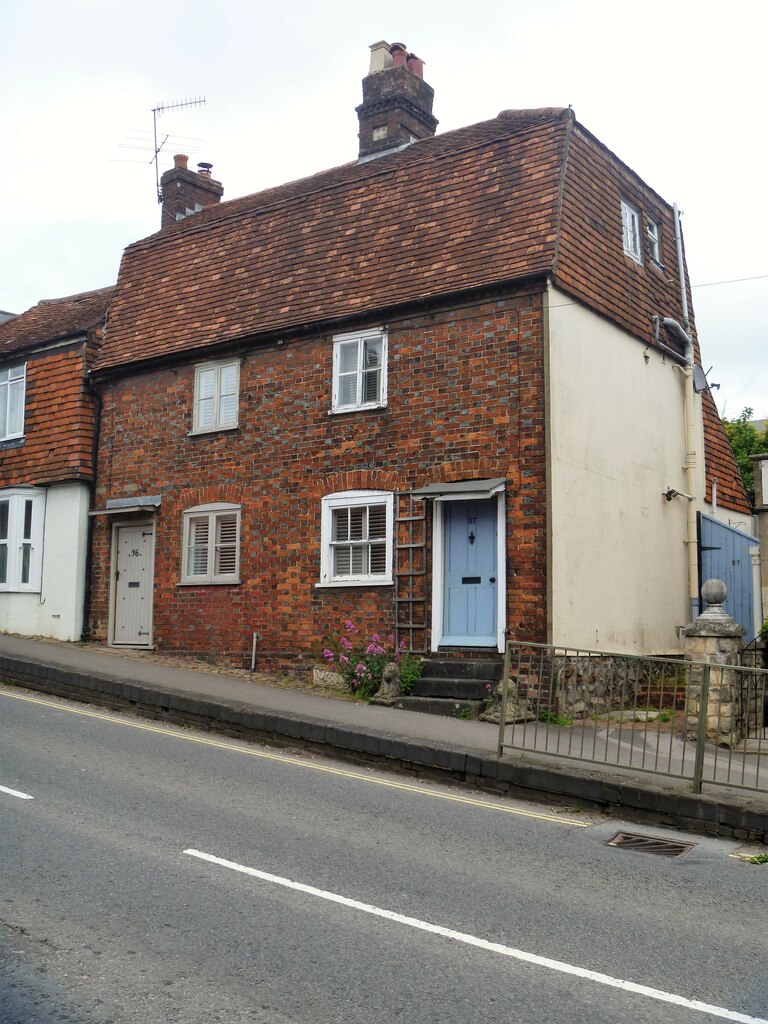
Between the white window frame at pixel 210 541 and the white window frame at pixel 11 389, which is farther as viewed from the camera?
the white window frame at pixel 11 389

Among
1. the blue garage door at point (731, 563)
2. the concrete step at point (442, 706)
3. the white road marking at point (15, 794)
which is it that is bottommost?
the white road marking at point (15, 794)

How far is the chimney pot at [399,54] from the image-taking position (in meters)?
19.8

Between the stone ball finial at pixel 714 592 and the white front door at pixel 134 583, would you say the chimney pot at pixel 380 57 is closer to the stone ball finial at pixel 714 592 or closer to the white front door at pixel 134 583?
the white front door at pixel 134 583

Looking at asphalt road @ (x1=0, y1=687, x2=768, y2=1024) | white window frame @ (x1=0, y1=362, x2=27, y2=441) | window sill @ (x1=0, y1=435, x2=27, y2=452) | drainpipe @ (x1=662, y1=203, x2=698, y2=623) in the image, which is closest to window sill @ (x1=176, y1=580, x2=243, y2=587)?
window sill @ (x1=0, y1=435, x2=27, y2=452)

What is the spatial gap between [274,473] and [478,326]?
427 cm

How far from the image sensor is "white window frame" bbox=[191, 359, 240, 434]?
17656 mm

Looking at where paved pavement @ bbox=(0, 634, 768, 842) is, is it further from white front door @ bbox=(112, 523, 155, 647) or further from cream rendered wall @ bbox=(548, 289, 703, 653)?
cream rendered wall @ bbox=(548, 289, 703, 653)

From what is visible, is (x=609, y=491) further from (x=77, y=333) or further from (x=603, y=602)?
(x=77, y=333)

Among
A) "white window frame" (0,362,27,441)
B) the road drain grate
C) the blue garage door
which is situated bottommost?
the road drain grate

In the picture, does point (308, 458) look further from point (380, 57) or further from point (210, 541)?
point (380, 57)

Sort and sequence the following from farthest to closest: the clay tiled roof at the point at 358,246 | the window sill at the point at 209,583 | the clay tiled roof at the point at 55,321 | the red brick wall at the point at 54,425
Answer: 1. the clay tiled roof at the point at 55,321
2. the red brick wall at the point at 54,425
3. the window sill at the point at 209,583
4. the clay tiled roof at the point at 358,246

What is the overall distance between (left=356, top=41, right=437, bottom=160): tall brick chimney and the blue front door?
8.46 metres

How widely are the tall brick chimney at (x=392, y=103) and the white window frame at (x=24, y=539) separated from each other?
30.7 ft

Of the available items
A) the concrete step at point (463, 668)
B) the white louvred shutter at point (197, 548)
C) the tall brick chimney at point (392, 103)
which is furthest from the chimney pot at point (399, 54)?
the concrete step at point (463, 668)
